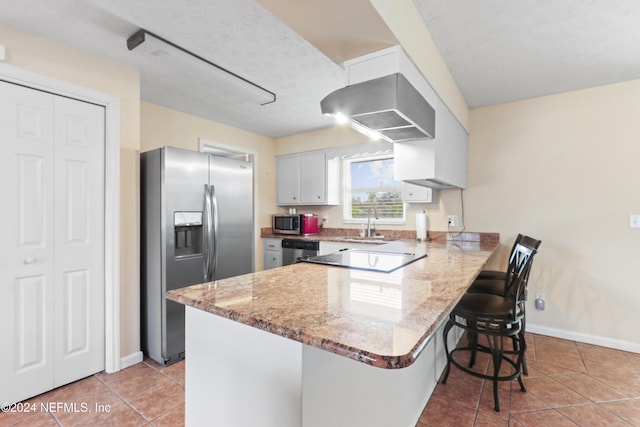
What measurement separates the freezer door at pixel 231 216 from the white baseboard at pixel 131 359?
863mm

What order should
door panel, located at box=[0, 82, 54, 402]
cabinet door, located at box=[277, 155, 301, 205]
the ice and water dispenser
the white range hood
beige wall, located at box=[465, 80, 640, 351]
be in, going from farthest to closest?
cabinet door, located at box=[277, 155, 301, 205] → beige wall, located at box=[465, 80, 640, 351] → the ice and water dispenser → door panel, located at box=[0, 82, 54, 402] → the white range hood

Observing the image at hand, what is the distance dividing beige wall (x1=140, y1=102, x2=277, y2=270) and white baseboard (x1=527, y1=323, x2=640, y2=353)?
3493 mm

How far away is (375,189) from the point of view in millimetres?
4184

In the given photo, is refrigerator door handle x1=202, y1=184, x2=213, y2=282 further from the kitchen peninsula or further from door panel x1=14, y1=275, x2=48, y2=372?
the kitchen peninsula

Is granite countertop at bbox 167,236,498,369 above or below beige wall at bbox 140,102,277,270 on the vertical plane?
below

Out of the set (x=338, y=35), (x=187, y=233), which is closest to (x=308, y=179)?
(x=187, y=233)

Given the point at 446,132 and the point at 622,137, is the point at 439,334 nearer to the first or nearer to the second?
the point at 446,132

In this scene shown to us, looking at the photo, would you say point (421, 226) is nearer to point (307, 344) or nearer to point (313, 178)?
point (313, 178)

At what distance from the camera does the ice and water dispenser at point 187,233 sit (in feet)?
8.66

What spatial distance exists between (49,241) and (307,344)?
230cm

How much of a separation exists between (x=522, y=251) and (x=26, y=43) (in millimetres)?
3584

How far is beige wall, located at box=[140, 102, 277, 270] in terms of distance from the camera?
3369mm

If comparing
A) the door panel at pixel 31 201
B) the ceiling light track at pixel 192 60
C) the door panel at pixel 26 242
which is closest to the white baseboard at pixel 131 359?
the door panel at pixel 26 242

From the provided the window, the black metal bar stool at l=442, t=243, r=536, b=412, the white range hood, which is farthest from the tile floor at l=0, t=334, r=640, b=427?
the window
